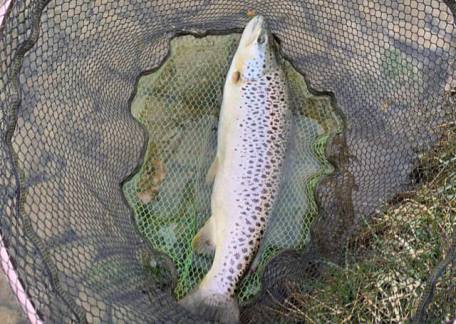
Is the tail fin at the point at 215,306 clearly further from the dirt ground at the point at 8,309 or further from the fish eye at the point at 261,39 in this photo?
the fish eye at the point at 261,39

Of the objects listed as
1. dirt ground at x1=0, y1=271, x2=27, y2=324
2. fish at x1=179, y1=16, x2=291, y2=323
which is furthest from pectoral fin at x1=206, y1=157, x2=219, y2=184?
dirt ground at x1=0, y1=271, x2=27, y2=324

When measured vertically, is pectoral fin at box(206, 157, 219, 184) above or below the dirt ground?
above

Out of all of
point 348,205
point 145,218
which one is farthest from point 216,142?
point 348,205

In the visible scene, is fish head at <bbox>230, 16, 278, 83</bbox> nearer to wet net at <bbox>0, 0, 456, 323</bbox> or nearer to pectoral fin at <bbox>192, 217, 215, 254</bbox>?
wet net at <bbox>0, 0, 456, 323</bbox>

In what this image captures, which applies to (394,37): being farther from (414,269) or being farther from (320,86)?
(414,269)

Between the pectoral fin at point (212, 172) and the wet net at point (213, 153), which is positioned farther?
the pectoral fin at point (212, 172)

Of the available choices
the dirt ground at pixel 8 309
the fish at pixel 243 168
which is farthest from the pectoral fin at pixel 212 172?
the dirt ground at pixel 8 309

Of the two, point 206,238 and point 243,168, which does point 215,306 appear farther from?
point 243,168
